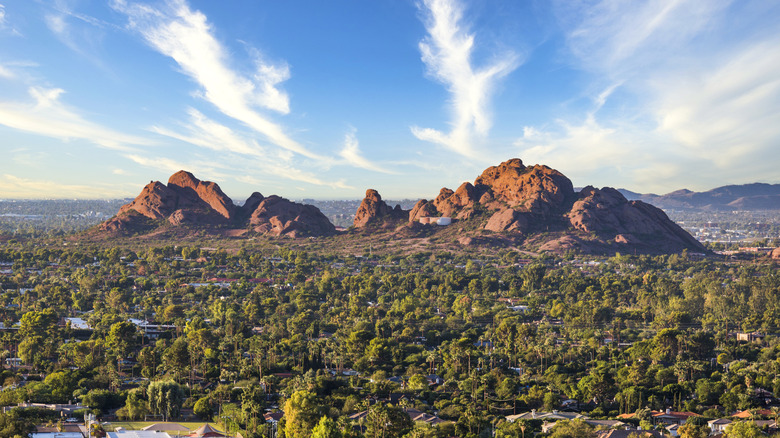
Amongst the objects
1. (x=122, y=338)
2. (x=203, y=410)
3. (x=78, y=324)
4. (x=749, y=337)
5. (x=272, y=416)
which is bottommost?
(x=78, y=324)

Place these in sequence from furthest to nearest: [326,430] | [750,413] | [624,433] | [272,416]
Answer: [272,416]
[750,413]
[624,433]
[326,430]

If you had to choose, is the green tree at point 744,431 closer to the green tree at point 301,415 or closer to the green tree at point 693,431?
the green tree at point 693,431

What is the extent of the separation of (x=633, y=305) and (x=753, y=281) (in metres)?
27.9

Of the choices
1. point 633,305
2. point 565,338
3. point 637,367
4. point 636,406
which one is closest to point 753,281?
point 633,305

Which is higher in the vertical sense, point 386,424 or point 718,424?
point 386,424

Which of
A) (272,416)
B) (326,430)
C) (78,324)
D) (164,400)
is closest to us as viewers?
(326,430)

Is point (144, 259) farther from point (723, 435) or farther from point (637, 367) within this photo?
point (723, 435)

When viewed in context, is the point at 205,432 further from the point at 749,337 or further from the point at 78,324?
the point at 749,337

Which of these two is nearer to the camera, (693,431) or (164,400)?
(693,431)

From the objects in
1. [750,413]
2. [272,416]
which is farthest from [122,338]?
[750,413]

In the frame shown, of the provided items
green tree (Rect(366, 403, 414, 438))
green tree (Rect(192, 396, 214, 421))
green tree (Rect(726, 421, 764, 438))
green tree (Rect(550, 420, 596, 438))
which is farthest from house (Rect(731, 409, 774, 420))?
green tree (Rect(192, 396, 214, 421))

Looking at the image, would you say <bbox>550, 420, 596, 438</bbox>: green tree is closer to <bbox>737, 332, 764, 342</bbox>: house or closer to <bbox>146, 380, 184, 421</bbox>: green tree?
<bbox>146, 380, 184, 421</bbox>: green tree

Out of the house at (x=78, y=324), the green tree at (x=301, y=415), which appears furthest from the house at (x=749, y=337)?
the house at (x=78, y=324)

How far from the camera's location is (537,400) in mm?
58938
